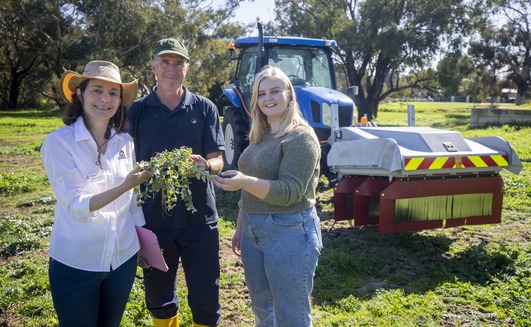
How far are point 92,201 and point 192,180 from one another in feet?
2.90

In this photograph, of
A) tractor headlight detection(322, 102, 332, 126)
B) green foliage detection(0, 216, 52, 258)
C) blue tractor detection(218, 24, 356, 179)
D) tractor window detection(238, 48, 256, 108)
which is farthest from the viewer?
tractor window detection(238, 48, 256, 108)

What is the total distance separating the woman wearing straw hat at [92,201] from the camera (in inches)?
91.0

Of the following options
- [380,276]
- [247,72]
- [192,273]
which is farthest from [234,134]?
[192,273]

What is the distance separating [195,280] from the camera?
10.0 ft

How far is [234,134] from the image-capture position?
30.1 ft

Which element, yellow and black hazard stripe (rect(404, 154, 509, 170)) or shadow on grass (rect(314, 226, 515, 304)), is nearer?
shadow on grass (rect(314, 226, 515, 304))

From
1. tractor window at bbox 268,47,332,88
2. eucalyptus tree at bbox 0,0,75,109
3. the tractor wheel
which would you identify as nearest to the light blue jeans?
the tractor wheel

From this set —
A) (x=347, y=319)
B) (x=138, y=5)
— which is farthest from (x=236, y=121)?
(x=138, y=5)

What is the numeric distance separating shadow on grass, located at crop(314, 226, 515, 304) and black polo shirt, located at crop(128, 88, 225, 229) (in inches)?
69.3

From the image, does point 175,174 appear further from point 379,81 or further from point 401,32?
point 379,81

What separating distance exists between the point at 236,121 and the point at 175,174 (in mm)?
6656

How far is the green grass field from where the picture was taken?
12.7ft

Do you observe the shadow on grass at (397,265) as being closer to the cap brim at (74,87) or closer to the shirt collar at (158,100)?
the shirt collar at (158,100)

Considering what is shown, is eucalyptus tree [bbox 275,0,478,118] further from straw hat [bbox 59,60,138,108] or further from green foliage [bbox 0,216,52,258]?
straw hat [bbox 59,60,138,108]
